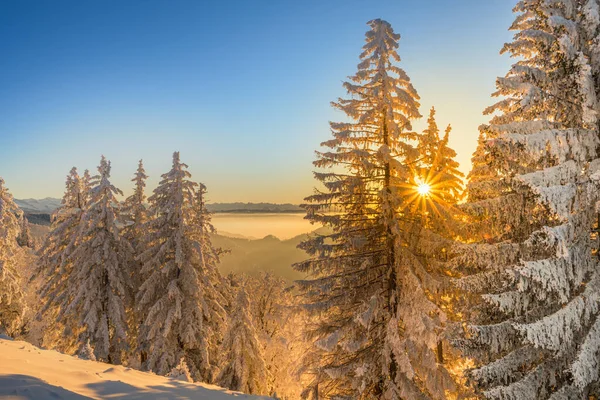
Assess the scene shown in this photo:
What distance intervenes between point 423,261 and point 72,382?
10041 mm

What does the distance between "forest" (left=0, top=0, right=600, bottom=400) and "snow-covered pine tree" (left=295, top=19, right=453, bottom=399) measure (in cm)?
6

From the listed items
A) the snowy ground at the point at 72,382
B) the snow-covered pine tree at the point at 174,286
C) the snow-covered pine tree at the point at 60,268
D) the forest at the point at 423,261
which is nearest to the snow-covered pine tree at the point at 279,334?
the forest at the point at 423,261

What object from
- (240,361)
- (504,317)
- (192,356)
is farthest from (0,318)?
(504,317)

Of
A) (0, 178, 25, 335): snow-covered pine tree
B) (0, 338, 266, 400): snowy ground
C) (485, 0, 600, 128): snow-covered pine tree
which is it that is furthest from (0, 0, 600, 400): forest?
(0, 178, 25, 335): snow-covered pine tree

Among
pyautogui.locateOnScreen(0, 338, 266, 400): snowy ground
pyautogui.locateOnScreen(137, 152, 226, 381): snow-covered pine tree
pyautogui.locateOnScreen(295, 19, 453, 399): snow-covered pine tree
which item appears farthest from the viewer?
pyautogui.locateOnScreen(137, 152, 226, 381): snow-covered pine tree

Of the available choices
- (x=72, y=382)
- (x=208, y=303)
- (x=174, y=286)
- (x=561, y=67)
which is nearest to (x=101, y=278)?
(x=174, y=286)

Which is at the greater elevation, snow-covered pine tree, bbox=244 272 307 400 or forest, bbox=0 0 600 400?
forest, bbox=0 0 600 400

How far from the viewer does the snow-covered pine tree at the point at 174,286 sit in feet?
64.2

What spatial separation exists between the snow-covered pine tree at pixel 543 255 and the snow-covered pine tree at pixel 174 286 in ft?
49.2

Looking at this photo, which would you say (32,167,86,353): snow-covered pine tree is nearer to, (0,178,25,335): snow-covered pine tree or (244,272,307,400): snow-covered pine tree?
(0,178,25,335): snow-covered pine tree

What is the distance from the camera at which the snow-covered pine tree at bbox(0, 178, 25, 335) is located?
23.7m

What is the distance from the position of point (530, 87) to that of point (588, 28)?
168 cm

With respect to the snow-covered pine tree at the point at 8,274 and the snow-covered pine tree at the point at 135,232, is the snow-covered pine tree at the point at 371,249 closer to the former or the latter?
the snow-covered pine tree at the point at 135,232

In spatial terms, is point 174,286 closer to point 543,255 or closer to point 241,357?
point 241,357
